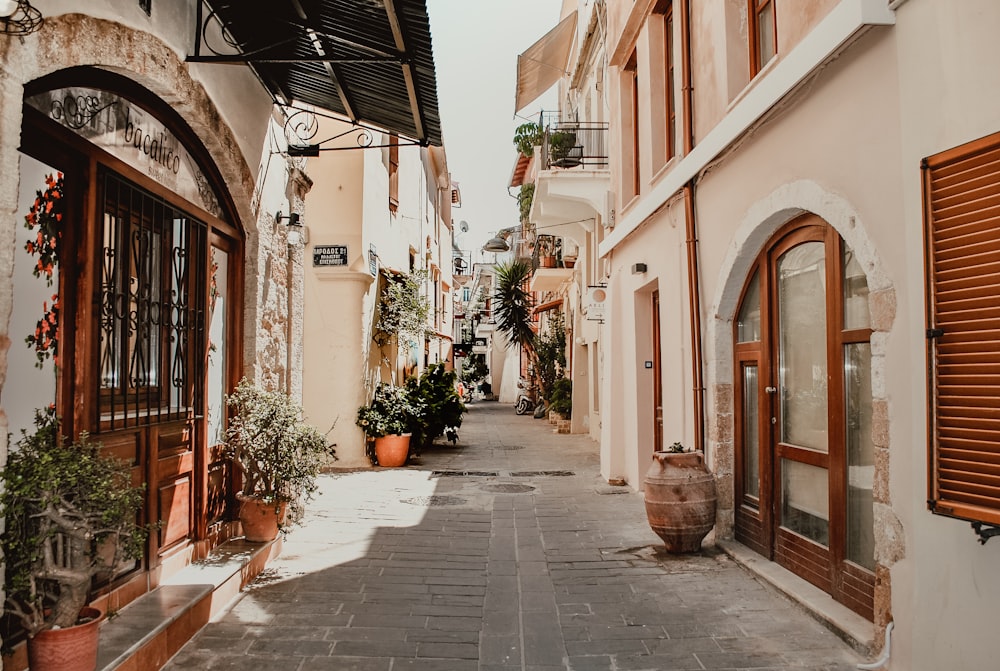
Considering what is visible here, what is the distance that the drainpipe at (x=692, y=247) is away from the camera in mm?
6578

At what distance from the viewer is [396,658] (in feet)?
12.6

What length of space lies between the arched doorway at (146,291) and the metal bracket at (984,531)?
12.8 feet

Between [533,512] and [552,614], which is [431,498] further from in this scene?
[552,614]

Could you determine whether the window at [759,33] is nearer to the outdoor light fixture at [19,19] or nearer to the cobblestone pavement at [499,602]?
the cobblestone pavement at [499,602]

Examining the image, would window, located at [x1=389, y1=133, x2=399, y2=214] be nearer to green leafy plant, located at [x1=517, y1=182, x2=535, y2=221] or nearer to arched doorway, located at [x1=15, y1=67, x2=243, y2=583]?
green leafy plant, located at [x1=517, y1=182, x2=535, y2=221]

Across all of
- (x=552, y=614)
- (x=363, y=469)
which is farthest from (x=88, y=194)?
(x=363, y=469)

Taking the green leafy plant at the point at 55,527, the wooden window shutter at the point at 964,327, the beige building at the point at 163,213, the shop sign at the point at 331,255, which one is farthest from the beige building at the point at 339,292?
the wooden window shutter at the point at 964,327

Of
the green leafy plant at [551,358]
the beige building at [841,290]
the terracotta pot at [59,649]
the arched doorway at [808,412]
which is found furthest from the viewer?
the green leafy plant at [551,358]

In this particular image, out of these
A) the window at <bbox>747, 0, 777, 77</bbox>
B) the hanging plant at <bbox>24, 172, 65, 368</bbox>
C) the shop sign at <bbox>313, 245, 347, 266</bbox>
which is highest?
the window at <bbox>747, 0, 777, 77</bbox>

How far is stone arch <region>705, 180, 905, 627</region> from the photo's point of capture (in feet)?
11.9

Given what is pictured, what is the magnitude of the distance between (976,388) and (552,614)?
281cm

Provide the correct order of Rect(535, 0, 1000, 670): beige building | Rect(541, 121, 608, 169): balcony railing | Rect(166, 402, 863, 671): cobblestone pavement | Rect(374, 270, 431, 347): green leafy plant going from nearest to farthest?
Rect(535, 0, 1000, 670): beige building < Rect(166, 402, 863, 671): cobblestone pavement < Rect(541, 121, 608, 169): balcony railing < Rect(374, 270, 431, 347): green leafy plant

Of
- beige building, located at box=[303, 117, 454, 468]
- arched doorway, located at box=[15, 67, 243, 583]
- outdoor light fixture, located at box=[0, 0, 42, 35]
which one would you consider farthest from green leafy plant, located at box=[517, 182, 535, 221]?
outdoor light fixture, located at box=[0, 0, 42, 35]

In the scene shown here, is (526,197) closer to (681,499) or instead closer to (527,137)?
(527,137)
